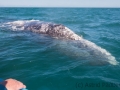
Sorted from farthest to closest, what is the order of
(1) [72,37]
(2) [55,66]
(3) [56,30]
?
1. (3) [56,30]
2. (1) [72,37]
3. (2) [55,66]

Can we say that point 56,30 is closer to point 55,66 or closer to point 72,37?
point 72,37

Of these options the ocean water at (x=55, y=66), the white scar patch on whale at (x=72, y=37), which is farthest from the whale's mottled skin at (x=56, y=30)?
the ocean water at (x=55, y=66)

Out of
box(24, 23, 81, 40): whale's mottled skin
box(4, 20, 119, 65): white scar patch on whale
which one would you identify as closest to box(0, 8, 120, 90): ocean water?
box(4, 20, 119, 65): white scar patch on whale

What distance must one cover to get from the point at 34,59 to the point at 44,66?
1.10 m

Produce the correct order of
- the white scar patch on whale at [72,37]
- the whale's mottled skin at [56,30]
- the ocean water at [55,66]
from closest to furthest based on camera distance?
the ocean water at [55,66] → the white scar patch on whale at [72,37] → the whale's mottled skin at [56,30]

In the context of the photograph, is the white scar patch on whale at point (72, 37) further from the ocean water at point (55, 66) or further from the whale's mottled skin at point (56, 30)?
the ocean water at point (55, 66)

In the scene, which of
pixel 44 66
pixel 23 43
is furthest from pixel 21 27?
pixel 44 66

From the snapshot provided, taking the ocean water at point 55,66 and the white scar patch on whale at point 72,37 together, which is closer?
the ocean water at point 55,66

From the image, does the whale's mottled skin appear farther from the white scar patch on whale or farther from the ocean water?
the ocean water

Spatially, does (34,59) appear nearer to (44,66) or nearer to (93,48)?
(44,66)

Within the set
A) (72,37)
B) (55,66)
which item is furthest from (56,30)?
(55,66)

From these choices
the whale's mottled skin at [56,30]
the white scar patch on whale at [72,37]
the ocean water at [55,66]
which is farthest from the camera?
the whale's mottled skin at [56,30]

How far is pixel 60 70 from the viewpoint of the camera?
8.22 meters

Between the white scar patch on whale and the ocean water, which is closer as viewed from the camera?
the ocean water
